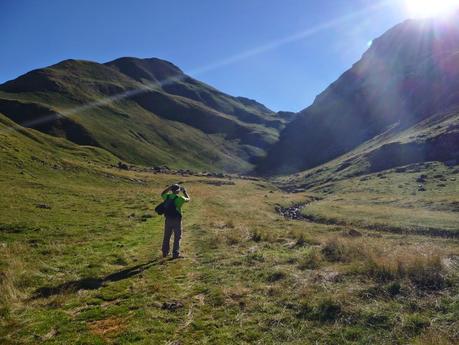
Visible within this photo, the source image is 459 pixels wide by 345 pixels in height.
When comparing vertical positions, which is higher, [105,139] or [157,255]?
[105,139]

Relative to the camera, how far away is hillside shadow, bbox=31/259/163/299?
13502 mm

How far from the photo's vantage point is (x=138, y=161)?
174 meters

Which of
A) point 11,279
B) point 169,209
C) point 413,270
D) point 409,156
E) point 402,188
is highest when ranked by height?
point 409,156

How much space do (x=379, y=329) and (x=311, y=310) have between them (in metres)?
2.03

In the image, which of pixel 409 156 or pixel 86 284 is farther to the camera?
pixel 409 156

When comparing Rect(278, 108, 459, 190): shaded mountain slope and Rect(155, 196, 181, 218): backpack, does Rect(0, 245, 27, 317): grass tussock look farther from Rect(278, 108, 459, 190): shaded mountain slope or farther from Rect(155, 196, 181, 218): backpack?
Rect(278, 108, 459, 190): shaded mountain slope

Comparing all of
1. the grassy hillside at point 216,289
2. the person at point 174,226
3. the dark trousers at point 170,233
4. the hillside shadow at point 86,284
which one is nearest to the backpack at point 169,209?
the person at point 174,226

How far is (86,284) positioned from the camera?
47.8 feet

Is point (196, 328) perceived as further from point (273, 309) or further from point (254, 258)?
point (254, 258)

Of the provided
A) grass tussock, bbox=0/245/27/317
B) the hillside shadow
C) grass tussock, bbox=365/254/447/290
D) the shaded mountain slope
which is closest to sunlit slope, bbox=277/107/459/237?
the shaded mountain slope

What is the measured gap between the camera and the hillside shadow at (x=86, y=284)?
1350 centimetres

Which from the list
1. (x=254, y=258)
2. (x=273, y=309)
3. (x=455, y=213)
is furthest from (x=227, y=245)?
(x=455, y=213)

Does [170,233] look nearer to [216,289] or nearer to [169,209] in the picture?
[169,209]

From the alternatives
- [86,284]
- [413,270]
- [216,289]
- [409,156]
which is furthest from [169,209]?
[409,156]
